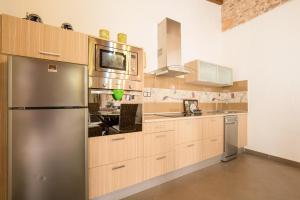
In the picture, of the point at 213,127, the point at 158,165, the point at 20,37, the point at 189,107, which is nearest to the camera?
the point at 20,37

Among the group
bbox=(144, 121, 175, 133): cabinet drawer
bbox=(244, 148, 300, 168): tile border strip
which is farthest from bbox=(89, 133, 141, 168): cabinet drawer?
bbox=(244, 148, 300, 168): tile border strip

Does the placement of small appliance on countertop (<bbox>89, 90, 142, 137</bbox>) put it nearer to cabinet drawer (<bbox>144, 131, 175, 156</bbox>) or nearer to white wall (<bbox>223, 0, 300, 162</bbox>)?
cabinet drawer (<bbox>144, 131, 175, 156</bbox>)

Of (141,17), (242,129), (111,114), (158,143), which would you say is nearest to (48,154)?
(111,114)

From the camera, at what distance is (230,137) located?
10.2 feet

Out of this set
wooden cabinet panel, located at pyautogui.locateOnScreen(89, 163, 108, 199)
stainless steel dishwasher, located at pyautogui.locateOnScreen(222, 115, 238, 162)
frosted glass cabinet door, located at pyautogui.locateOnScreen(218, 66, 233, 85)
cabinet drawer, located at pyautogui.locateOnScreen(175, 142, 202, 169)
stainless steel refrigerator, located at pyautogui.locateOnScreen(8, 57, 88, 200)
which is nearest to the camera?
stainless steel refrigerator, located at pyautogui.locateOnScreen(8, 57, 88, 200)

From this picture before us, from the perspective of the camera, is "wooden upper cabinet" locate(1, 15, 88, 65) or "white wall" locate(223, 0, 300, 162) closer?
"wooden upper cabinet" locate(1, 15, 88, 65)

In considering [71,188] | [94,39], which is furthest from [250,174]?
[94,39]

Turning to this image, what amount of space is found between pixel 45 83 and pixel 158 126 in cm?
132

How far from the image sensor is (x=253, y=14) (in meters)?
3.42

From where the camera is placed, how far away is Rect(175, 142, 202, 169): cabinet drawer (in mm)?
2338

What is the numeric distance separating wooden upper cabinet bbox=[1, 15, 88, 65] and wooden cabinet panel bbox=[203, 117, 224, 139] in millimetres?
2057

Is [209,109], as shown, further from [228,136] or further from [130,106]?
[130,106]

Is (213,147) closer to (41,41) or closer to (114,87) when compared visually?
(114,87)

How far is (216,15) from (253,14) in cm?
82
